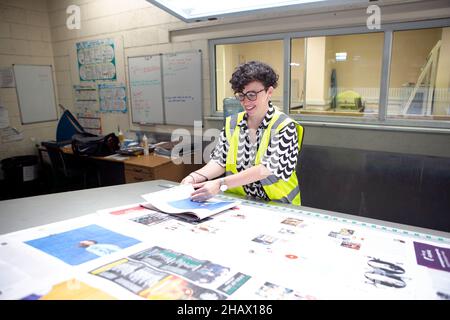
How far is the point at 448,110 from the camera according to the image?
262 centimetres

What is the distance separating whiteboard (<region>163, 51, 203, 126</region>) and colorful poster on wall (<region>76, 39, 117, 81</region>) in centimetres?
98

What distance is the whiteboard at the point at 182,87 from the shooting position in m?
3.75

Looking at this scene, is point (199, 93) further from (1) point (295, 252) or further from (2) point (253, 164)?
(1) point (295, 252)

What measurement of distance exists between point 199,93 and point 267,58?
0.86m

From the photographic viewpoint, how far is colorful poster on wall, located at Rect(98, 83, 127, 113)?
14.8ft

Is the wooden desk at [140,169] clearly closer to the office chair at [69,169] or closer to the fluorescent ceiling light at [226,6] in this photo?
the office chair at [69,169]

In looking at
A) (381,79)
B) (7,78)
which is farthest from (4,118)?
(381,79)

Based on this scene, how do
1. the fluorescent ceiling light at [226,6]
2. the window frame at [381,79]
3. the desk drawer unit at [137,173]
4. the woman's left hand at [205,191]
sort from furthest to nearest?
the desk drawer unit at [137,173] < the window frame at [381,79] < the woman's left hand at [205,191] < the fluorescent ceiling light at [226,6]

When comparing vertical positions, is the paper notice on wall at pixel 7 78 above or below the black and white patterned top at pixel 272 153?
above

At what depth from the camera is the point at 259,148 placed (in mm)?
1688

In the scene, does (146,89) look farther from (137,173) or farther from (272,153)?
(272,153)

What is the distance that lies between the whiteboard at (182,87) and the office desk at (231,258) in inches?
101

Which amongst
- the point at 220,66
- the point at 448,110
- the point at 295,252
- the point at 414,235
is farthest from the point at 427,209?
the point at 220,66

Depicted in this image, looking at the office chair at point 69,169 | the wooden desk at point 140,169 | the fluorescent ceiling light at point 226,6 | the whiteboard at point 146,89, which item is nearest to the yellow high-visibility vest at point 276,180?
the fluorescent ceiling light at point 226,6
